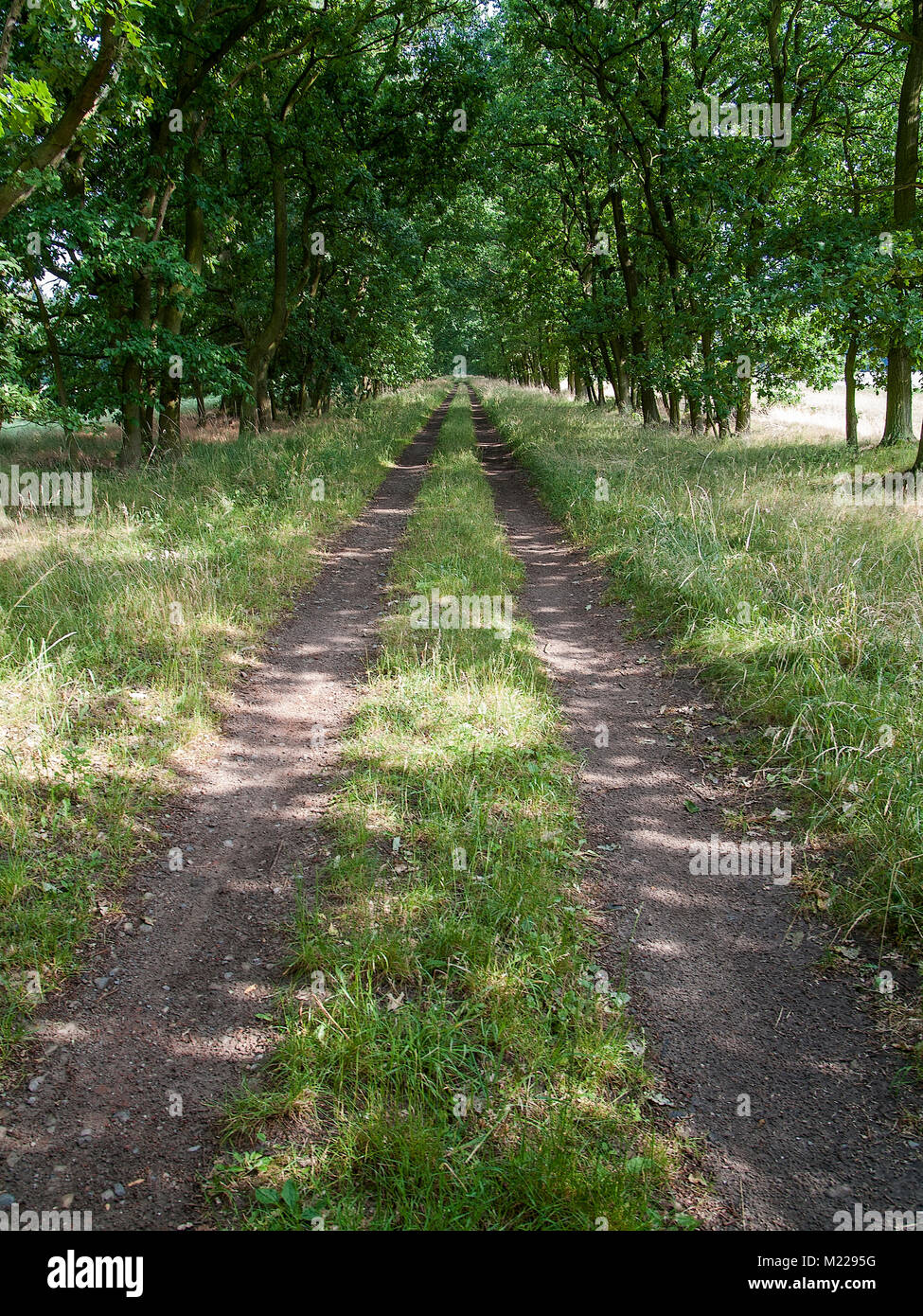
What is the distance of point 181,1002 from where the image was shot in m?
3.19

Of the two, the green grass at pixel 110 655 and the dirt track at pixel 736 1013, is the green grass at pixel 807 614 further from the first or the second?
the green grass at pixel 110 655

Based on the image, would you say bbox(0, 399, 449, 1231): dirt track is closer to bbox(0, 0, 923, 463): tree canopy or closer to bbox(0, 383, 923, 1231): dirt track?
bbox(0, 383, 923, 1231): dirt track

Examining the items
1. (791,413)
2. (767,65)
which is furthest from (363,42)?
(791,413)

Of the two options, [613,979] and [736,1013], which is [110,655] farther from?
[736,1013]

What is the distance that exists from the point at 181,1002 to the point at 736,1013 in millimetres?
2416

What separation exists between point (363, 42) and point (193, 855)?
1744 centimetres

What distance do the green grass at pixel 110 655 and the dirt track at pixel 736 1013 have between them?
2689 mm

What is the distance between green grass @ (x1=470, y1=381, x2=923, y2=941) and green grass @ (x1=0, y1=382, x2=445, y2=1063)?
12.7ft

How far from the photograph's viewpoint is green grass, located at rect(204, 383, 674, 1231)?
7.87 feet

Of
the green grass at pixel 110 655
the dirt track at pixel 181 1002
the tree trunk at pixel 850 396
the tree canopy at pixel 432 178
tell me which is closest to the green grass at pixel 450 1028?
the dirt track at pixel 181 1002

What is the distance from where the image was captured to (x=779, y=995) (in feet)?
10.7

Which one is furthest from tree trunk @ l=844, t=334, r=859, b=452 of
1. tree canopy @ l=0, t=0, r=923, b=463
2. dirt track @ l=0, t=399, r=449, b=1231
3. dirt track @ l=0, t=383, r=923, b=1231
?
dirt track @ l=0, t=399, r=449, b=1231
